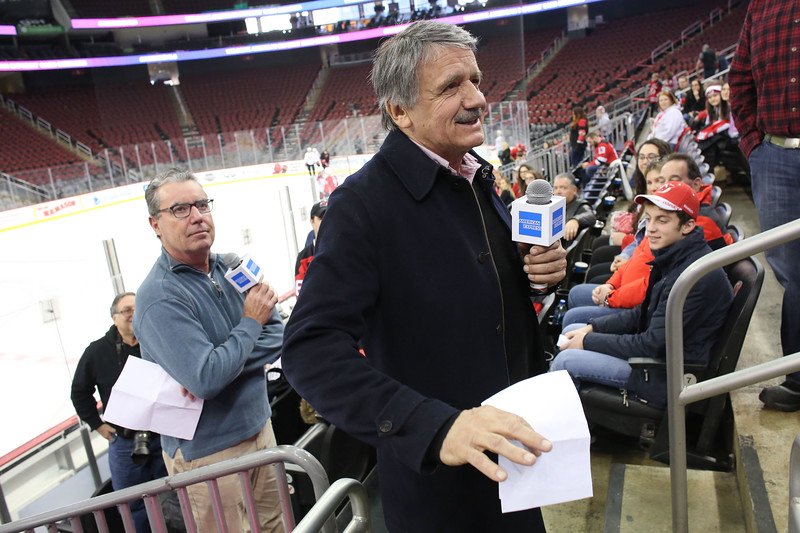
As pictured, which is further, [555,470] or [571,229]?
[571,229]

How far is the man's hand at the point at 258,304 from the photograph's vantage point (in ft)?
6.25

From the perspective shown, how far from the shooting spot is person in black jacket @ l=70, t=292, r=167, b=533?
281 centimetres

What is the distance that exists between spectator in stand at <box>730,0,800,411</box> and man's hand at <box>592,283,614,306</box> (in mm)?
1032

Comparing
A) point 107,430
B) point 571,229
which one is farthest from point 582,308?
point 107,430

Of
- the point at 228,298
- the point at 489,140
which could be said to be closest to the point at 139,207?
the point at 489,140

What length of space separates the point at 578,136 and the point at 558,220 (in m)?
7.72

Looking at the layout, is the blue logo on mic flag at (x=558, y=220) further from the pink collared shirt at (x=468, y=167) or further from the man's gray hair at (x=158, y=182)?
the man's gray hair at (x=158, y=182)

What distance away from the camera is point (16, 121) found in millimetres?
20844

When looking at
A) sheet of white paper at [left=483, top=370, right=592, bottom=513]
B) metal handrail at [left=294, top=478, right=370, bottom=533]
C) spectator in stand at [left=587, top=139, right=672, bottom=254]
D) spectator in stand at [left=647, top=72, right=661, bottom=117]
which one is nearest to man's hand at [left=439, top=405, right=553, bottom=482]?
sheet of white paper at [left=483, top=370, right=592, bottom=513]

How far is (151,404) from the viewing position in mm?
1879

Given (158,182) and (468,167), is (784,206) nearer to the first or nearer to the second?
(468,167)

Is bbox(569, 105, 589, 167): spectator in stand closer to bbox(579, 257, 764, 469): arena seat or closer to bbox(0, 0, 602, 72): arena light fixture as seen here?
bbox(579, 257, 764, 469): arena seat

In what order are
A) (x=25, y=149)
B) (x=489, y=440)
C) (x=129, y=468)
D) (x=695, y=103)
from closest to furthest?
(x=489, y=440) < (x=129, y=468) < (x=695, y=103) < (x=25, y=149)

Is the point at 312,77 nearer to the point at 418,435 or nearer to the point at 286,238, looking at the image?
the point at 286,238
